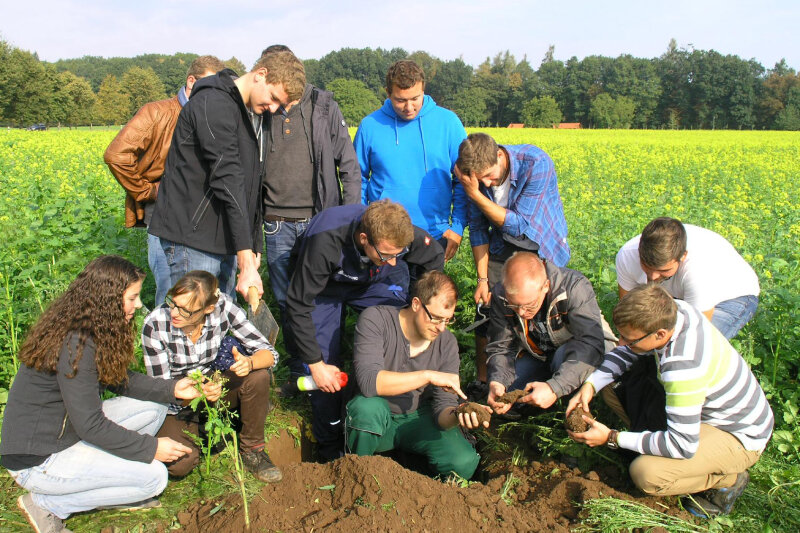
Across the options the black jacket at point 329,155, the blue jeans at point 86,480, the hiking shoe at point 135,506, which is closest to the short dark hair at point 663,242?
the black jacket at point 329,155

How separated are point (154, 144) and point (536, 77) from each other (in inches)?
3468

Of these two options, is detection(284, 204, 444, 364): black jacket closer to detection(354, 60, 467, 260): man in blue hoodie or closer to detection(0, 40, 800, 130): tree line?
detection(354, 60, 467, 260): man in blue hoodie

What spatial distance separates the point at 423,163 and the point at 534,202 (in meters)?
1.03

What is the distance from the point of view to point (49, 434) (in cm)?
293

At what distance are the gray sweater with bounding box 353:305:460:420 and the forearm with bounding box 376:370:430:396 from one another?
4 cm

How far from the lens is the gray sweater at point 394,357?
3.66 meters

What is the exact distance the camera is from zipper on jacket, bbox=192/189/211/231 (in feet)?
12.3

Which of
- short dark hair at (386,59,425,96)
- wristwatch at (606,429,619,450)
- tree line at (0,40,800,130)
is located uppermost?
tree line at (0,40,800,130)

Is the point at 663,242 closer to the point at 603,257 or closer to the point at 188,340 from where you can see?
the point at 603,257

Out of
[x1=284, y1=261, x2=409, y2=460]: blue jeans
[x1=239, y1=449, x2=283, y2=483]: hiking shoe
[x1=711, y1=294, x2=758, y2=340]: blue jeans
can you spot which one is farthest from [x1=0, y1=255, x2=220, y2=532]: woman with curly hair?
[x1=711, y1=294, x2=758, y2=340]: blue jeans

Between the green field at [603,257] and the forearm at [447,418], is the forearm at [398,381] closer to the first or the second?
the forearm at [447,418]

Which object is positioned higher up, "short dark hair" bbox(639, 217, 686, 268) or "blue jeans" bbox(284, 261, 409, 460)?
"short dark hair" bbox(639, 217, 686, 268)

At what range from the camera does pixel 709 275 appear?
3855 millimetres

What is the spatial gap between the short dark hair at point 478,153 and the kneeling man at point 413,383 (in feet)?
3.10
